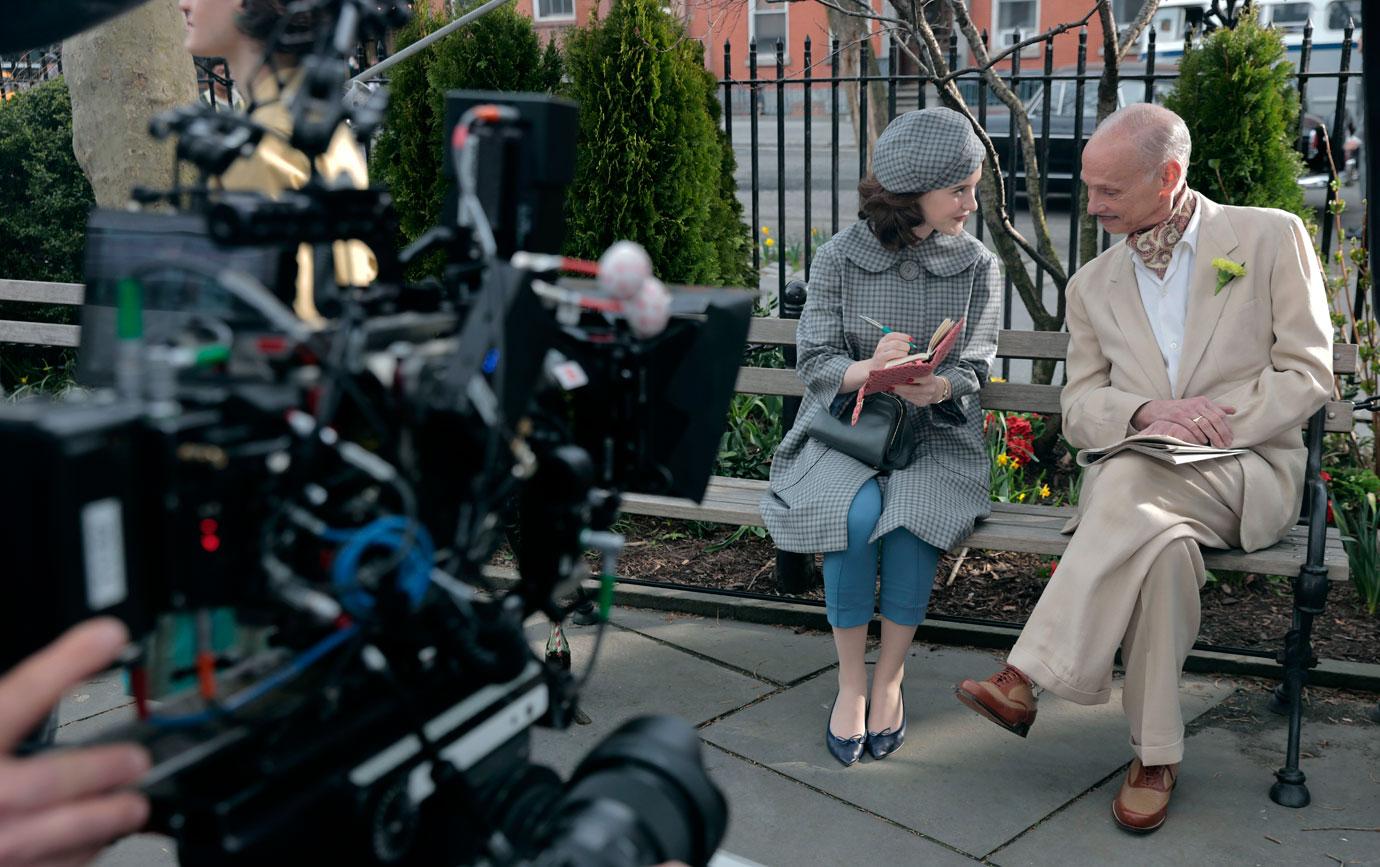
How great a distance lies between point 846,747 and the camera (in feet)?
11.4

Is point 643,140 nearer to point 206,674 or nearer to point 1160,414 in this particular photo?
point 1160,414

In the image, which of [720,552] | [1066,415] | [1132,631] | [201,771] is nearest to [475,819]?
[201,771]

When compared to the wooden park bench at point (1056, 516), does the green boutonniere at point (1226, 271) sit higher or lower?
higher

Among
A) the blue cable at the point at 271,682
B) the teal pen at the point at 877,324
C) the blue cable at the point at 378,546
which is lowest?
the teal pen at the point at 877,324

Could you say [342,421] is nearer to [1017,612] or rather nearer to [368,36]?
[368,36]

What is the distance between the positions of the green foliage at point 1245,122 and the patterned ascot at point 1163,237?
107 cm

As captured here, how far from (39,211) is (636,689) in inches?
186

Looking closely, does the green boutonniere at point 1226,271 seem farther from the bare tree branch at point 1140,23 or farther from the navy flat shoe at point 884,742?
the bare tree branch at point 1140,23

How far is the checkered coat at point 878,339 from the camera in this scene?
3.71 metres

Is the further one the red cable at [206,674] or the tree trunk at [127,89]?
the tree trunk at [127,89]

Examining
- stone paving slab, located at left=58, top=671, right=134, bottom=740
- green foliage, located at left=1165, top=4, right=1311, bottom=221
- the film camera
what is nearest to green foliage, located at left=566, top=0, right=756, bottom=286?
green foliage, located at left=1165, top=4, right=1311, bottom=221

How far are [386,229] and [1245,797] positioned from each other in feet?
8.80

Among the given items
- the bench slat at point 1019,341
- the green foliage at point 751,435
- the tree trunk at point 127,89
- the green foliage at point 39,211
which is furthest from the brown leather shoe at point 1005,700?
the green foliage at point 39,211

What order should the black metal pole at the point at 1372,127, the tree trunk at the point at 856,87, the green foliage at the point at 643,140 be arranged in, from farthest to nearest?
the tree trunk at the point at 856,87 → the green foliage at the point at 643,140 → the black metal pole at the point at 1372,127
